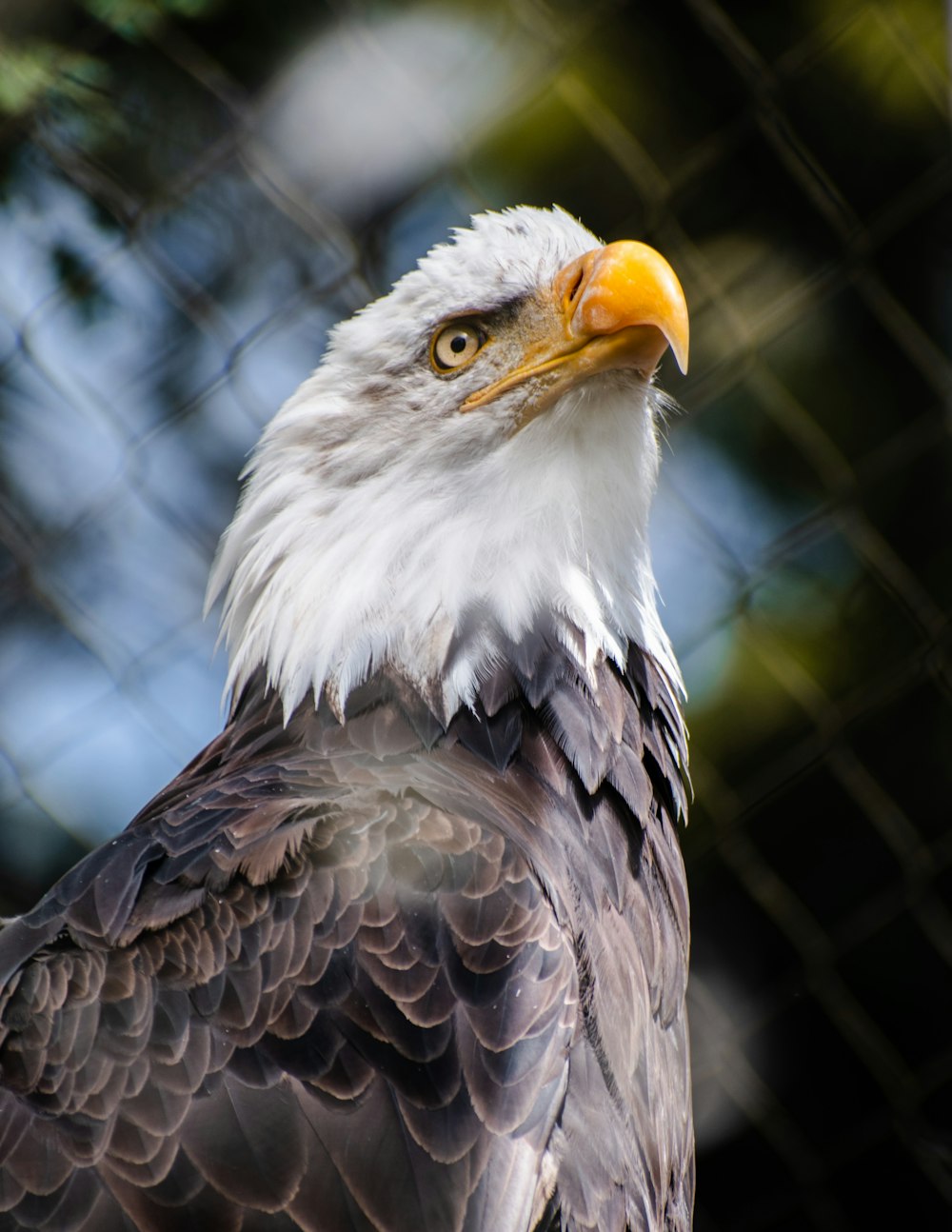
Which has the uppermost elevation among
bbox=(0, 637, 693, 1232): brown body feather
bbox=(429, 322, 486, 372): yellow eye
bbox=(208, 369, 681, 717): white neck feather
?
bbox=(429, 322, 486, 372): yellow eye

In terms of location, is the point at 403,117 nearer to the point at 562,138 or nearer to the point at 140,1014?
the point at 562,138

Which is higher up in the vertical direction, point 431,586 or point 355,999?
point 431,586

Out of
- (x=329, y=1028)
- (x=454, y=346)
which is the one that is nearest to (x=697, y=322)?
(x=454, y=346)

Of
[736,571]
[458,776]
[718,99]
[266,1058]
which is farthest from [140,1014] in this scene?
[718,99]

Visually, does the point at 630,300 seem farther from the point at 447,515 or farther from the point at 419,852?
the point at 419,852

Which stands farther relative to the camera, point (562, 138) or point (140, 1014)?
point (562, 138)

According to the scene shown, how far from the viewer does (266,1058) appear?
1.00 metres

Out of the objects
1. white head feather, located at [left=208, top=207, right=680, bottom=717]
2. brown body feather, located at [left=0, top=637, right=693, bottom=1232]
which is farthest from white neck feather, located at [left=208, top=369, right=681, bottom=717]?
brown body feather, located at [left=0, top=637, right=693, bottom=1232]

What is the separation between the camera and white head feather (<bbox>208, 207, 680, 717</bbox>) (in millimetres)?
1319

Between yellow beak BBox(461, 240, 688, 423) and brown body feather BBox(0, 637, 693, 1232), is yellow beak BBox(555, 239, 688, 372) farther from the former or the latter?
brown body feather BBox(0, 637, 693, 1232)

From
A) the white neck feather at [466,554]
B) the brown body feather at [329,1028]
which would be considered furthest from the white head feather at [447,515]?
the brown body feather at [329,1028]

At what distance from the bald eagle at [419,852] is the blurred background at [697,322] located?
0.46 metres

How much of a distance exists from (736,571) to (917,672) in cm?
25

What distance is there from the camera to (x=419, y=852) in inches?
41.1
